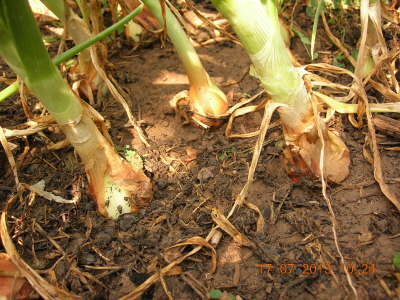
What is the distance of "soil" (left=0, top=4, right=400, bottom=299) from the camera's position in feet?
3.23

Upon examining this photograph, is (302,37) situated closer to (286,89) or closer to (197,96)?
(197,96)

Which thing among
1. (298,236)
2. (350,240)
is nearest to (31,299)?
(298,236)

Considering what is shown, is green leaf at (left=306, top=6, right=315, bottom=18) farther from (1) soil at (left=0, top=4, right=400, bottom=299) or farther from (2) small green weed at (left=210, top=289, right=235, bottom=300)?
(2) small green weed at (left=210, top=289, right=235, bottom=300)

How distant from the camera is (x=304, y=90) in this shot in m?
1.07

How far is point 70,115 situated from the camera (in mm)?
1038

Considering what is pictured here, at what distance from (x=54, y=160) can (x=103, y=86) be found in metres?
0.41

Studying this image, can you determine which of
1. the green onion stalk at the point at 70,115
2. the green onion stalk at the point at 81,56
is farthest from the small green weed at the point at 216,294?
the green onion stalk at the point at 81,56

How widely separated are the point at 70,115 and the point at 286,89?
0.64 meters

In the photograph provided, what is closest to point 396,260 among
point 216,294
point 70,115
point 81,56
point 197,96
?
point 216,294

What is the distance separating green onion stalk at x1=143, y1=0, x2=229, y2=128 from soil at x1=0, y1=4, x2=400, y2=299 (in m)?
0.07
